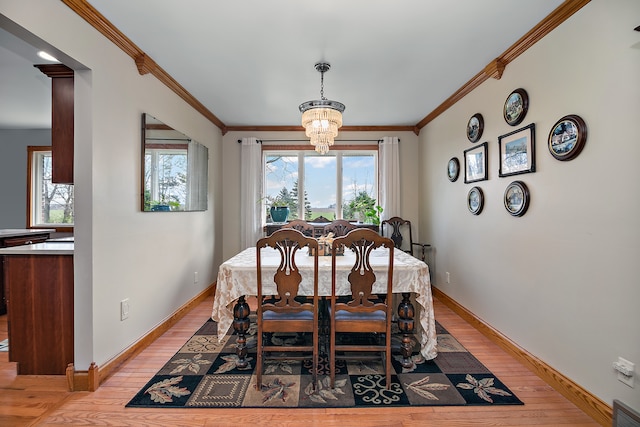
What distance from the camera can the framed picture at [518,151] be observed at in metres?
2.26

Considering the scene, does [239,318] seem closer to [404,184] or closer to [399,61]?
[399,61]

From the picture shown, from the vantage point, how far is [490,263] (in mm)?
2842

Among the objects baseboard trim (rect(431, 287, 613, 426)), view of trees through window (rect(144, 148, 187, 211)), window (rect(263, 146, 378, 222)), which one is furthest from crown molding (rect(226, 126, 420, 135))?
baseboard trim (rect(431, 287, 613, 426))

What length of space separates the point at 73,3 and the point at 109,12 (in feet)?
0.67

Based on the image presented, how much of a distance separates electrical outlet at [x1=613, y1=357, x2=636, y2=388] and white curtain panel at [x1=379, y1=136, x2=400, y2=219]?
10.5ft

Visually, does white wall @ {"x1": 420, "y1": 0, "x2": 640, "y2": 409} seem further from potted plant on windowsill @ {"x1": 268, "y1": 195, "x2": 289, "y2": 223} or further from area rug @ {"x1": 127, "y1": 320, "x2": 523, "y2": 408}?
potted plant on windowsill @ {"x1": 268, "y1": 195, "x2": 289, "y2": 223}

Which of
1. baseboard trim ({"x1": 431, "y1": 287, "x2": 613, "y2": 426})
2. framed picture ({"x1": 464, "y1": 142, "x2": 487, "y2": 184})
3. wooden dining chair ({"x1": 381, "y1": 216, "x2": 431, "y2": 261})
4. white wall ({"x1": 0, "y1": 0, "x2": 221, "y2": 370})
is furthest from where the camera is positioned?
wooden dining chair ({"x1": 381, "y1": 216, "x2": 431, "y2": 261})

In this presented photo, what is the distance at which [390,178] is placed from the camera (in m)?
4.72

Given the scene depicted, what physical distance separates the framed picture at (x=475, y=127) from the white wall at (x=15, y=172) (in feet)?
19.3

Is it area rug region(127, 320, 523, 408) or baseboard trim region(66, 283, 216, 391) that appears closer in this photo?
area rug region(127, 320, 523, 408)

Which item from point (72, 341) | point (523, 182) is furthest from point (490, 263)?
point (72, 341)

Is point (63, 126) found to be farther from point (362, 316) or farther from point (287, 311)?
point (362, 316)

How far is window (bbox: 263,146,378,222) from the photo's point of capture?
16.2 feet

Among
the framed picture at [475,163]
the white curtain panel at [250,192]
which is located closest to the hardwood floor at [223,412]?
the framed picture at [475,163]
